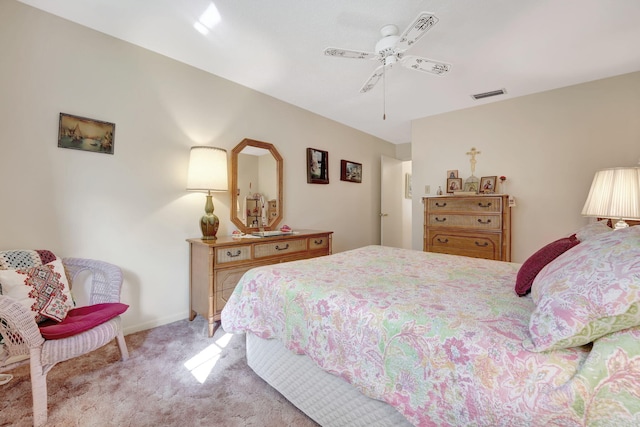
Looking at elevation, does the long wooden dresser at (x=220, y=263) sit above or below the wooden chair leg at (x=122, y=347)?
above

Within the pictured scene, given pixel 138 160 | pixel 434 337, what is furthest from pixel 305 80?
pixel 434 337

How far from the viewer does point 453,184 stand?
378 centimetres

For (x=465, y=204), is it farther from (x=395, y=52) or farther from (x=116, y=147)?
(x=116, y=147)

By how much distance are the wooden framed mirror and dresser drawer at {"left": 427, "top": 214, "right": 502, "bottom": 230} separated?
1999 mm

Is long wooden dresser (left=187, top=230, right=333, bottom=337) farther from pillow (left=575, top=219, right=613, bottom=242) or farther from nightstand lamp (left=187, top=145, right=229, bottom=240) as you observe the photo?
pillow (left=575, top=219, right=613, bottom=242)

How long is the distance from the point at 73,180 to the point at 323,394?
2.31 metres

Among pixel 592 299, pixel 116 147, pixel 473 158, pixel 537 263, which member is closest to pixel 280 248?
pixel 116 147

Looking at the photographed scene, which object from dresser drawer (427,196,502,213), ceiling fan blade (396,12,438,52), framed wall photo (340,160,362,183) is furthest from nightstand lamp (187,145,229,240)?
dresser drawer (427,196,502,213)

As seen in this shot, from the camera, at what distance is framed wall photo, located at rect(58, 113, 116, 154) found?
1982 millimetres

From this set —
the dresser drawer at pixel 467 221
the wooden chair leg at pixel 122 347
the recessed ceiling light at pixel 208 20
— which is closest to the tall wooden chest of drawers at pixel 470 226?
the dresser drawer at pixel 467 221

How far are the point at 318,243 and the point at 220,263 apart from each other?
48.2 inches

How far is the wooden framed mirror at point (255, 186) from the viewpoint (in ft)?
9.72

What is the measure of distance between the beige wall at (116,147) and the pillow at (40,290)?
42 centimetres

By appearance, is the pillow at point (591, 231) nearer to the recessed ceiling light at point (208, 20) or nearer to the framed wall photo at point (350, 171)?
the recessed ceiling light at point (208, 20)
